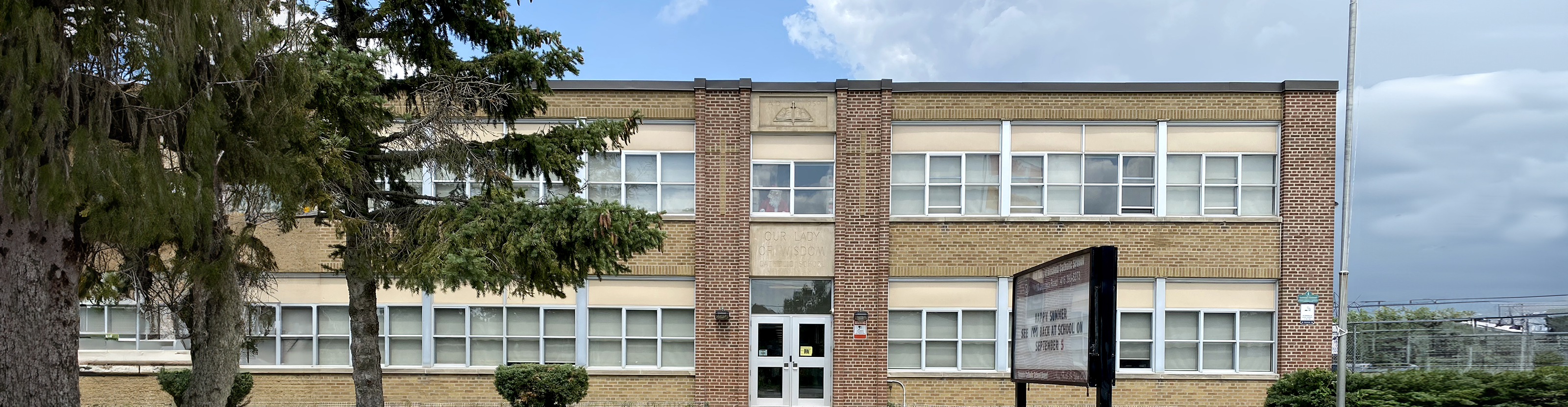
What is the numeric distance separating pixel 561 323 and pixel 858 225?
583 cm

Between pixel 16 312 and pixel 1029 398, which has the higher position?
pixel 16 312

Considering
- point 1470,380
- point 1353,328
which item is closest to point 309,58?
point 1470,380

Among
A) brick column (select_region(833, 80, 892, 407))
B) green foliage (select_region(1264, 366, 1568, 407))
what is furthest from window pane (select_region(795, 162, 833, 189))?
green foliage (select_region(1264, 366, 1568, 407))

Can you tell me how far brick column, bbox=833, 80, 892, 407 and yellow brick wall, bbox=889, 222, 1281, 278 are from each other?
1.60 ft

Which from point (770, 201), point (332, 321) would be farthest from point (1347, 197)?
point (332, 321)

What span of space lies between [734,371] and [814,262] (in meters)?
2.45

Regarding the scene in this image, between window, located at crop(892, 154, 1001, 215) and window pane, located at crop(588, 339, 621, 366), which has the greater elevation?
window, located at crop(892, 154, 1001, 215)

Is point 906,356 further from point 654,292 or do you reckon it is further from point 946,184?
point 654,292

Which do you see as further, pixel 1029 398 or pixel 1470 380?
pixel 1029 398

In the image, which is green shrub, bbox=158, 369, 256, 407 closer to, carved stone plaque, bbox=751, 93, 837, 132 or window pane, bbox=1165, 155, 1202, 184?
carved stone plaque, bbox=751, 93, 837, 132

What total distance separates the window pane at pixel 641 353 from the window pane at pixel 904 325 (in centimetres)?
437

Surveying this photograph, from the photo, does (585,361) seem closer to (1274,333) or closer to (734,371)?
(734,371)

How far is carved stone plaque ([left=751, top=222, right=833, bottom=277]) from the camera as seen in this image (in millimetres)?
19031

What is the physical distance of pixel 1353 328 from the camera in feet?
74.6
